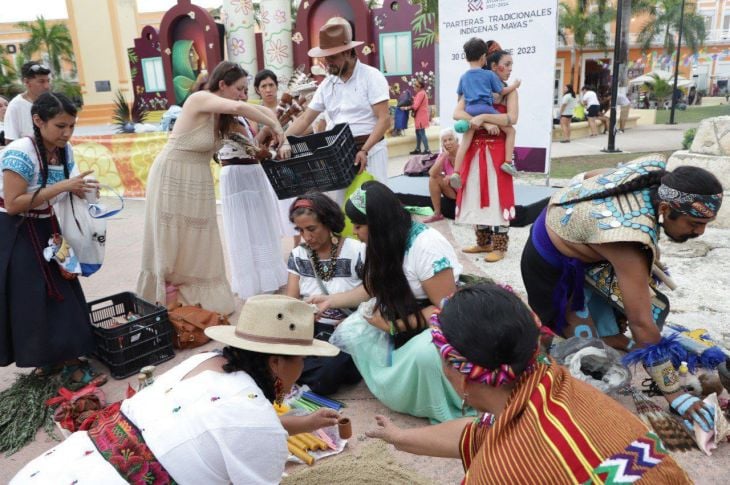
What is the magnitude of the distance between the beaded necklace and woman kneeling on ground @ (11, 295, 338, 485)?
1501 mm

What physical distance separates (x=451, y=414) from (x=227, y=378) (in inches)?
57.3

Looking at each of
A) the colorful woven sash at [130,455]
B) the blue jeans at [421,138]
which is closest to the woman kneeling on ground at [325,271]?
the colorful woven sash at [130,455]

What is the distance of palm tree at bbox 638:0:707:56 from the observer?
3316 cm

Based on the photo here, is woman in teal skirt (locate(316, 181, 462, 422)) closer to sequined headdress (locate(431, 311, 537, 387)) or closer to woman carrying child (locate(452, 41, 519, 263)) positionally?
sequined headdress (locate(431, 311, 537, 387))

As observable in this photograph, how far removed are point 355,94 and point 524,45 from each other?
3.31m

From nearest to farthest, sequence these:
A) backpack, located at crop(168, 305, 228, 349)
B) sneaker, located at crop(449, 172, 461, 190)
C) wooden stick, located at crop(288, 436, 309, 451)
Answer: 1. wooden stick, located at crop(288, 436, 309, 451)
2. backpack, located at crop(168, 305, 228, 349)
3. sneaker, located at crop(449, 172, 461, 190)

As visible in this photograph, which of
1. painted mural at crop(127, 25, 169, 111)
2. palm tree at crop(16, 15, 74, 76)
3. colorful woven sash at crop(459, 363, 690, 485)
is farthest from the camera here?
palm tree at crop(16, 15, 74, 76)

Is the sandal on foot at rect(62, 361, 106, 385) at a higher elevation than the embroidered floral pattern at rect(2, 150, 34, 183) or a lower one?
lower

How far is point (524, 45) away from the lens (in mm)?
6539

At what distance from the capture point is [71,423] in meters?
2.72

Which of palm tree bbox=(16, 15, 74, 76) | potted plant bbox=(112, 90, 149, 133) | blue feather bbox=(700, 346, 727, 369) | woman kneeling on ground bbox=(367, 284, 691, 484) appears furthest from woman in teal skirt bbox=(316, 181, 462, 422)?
palm tree bbox=(16, 15, 74, 76)

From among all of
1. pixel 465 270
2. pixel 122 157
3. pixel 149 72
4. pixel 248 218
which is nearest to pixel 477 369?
pixel 248 218

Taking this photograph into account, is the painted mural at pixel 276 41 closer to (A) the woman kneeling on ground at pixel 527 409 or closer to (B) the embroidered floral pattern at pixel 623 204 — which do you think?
(B) the embroidered floral pattern at pixel 623 204

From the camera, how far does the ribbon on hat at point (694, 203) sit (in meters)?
2.28
